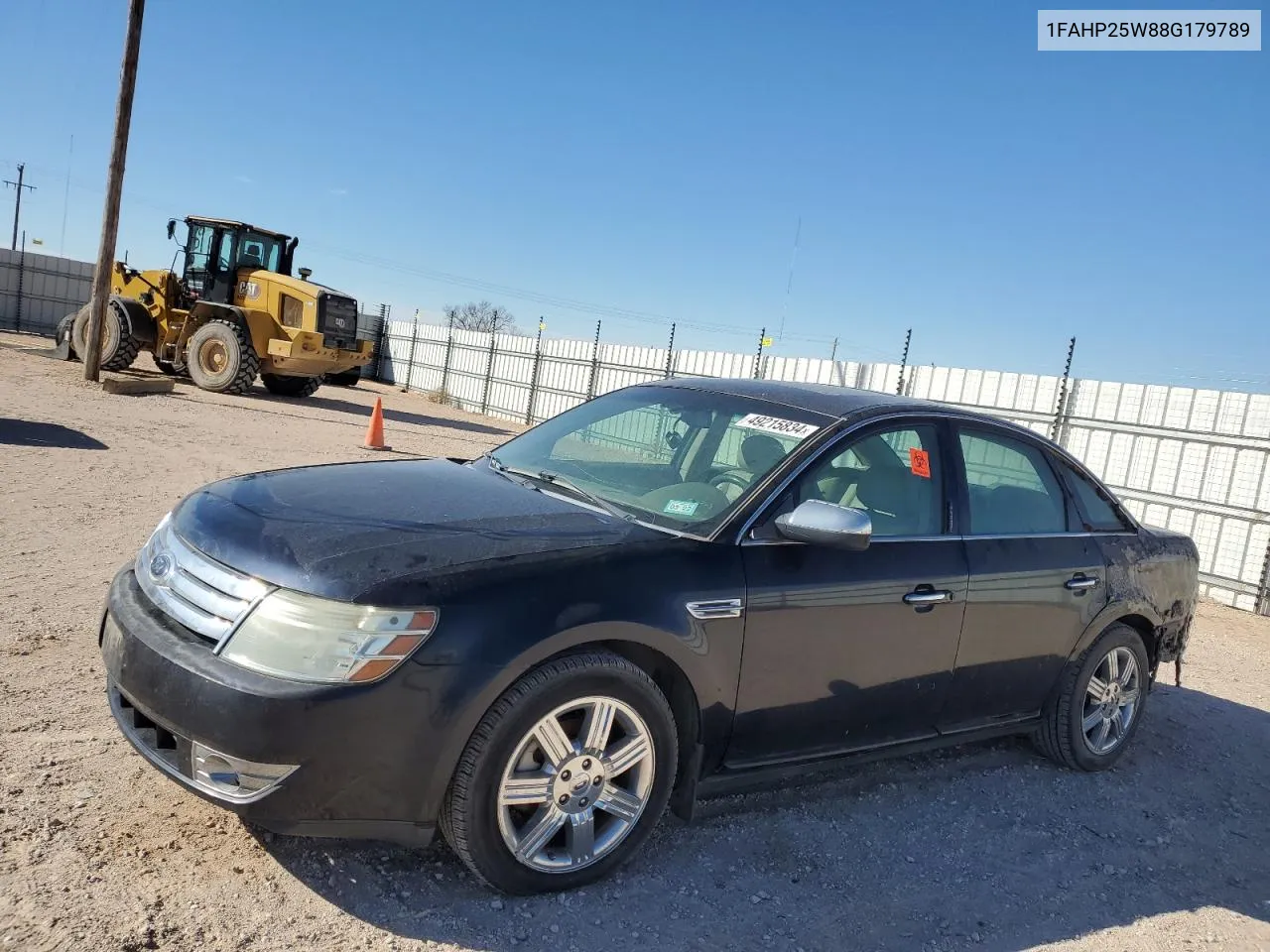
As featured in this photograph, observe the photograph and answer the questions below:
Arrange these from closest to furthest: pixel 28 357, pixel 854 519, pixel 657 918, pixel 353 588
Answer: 1. pixel 353 588
2. pixel 657 918
3. pixel 854 519
4. pixel 28 357

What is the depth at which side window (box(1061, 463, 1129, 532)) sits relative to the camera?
14.7ft

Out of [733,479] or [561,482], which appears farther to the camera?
[561,482]

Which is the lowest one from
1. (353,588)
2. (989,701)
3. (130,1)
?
(989,701)

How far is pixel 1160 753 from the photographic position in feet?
16.6

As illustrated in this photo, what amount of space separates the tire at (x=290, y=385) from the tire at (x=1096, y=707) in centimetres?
1754

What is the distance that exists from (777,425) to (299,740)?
2101 mm

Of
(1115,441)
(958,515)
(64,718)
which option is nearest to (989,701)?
(958,515)

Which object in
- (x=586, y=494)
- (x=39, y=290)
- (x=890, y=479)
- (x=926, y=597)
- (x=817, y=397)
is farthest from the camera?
(x=39, y=290)

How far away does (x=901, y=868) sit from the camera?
3395 mm

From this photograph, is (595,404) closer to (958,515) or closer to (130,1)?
(958,515)

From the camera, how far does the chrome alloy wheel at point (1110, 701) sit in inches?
178

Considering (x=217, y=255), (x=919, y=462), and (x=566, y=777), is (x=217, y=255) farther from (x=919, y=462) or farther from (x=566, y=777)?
(x=566, y=777)

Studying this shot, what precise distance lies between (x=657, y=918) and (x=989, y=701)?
1.91 m

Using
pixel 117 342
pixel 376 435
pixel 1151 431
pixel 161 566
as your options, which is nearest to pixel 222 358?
pixel 117 342
